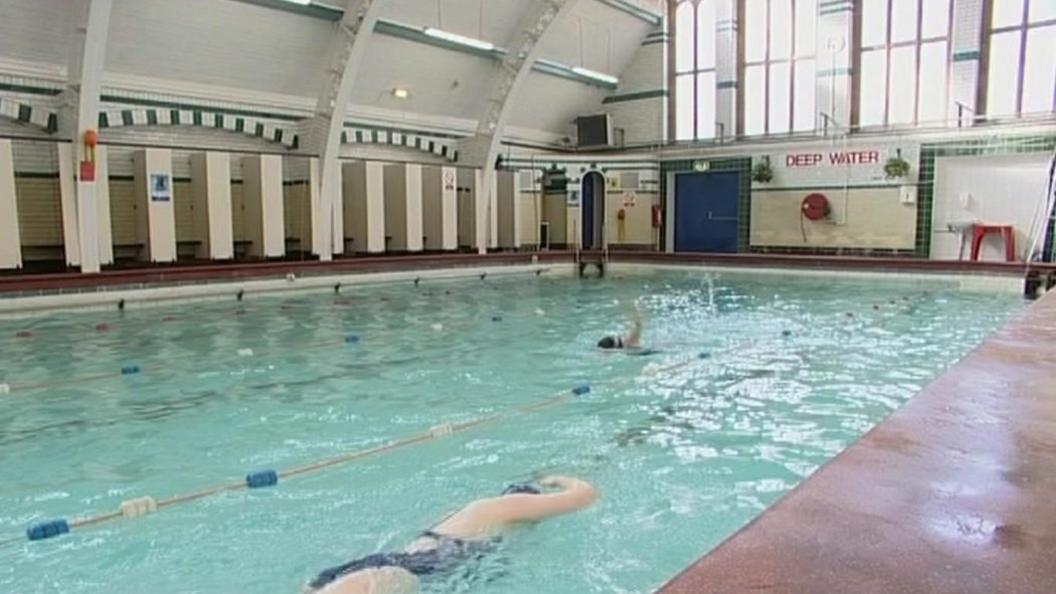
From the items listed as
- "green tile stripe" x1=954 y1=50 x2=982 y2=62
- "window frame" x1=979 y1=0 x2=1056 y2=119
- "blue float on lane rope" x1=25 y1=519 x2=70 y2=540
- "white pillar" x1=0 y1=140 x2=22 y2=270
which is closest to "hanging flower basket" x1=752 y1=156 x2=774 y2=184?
"green tile stripe" x1=954 y1=50 x2=982 y2=62

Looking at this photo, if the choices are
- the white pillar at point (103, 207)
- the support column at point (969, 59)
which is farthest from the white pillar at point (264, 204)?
the support column at point (969, 59)

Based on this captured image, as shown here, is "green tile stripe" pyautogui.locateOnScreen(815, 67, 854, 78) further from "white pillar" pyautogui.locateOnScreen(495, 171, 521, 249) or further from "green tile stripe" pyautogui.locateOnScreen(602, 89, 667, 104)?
"white pillar" pyautogui.locateOnScreen(495, 171, 521, 249)

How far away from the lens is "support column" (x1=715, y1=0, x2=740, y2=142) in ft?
53.1

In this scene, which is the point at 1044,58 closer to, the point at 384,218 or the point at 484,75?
the point at 484,75

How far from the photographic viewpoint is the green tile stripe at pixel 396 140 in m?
14.0

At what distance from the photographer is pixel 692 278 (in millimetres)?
13625

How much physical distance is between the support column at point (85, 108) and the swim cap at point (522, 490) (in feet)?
27.8

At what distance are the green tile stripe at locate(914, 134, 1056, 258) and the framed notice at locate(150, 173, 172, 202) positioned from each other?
12456mm

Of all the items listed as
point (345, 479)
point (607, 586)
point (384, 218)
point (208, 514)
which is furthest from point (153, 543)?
point (384, 218)

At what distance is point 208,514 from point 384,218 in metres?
11.1

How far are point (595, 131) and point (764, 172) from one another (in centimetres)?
429

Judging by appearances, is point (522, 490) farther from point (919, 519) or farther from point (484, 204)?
point (484, 204)

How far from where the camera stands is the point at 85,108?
9367 millimetres

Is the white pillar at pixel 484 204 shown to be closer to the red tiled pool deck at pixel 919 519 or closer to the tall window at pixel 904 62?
the tall window at pixel 904 62
